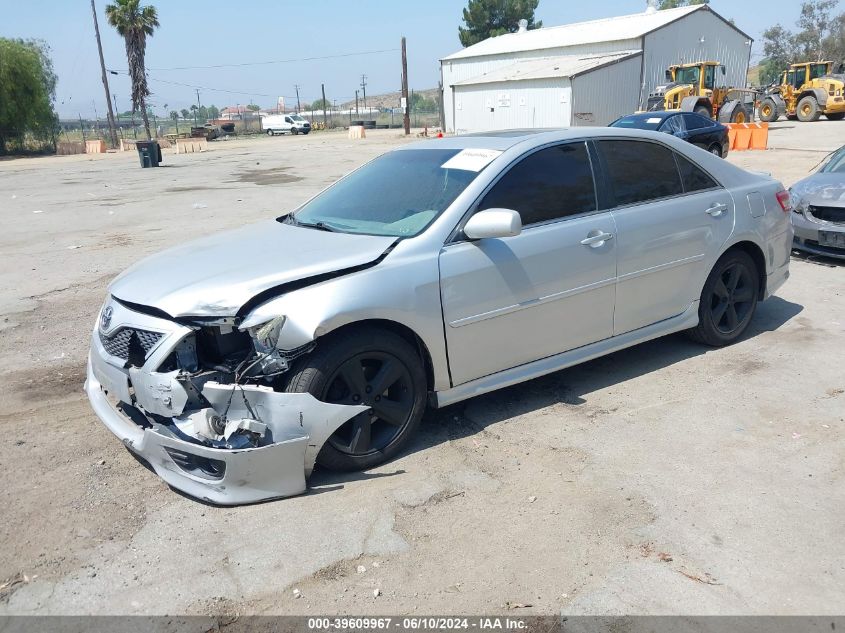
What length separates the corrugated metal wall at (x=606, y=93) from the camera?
34.1 metres

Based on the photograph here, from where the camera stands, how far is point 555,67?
38.4 m

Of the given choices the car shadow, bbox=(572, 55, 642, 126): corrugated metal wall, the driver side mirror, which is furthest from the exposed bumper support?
bbox=(572, 55, 642, 126): corrugated metal wall

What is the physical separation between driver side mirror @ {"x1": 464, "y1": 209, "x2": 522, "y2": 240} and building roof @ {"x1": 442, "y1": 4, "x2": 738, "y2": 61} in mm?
37801

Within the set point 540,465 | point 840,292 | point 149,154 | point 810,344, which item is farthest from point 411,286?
point 149,154

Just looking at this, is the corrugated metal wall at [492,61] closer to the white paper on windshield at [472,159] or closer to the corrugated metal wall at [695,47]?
the corrugated metal wall at [695,47]

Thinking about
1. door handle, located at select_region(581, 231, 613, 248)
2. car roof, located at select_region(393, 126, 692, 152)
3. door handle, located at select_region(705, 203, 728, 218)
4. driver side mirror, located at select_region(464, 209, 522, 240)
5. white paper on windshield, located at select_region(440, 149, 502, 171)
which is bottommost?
door handle, located at select_region(581, 231, 613, 248)

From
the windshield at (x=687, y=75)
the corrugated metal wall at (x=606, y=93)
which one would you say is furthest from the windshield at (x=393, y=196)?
the corrugated metal wall at (x=606, y=93)

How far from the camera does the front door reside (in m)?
3.88

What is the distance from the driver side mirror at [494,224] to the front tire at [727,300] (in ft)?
6.79

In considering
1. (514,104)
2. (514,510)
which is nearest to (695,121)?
(514,510)

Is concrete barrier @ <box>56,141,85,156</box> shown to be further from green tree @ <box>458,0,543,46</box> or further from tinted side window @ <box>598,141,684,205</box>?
tinted side window @ <box>598,141,684,205</box>

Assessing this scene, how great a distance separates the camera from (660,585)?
110 inches

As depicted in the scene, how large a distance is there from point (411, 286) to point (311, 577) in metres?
1.50

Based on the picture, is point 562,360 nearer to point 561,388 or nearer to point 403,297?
point 561,388
